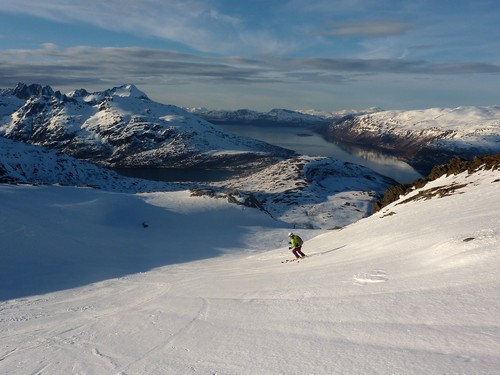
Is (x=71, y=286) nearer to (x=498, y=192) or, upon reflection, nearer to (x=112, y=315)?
(x=112, y=315)

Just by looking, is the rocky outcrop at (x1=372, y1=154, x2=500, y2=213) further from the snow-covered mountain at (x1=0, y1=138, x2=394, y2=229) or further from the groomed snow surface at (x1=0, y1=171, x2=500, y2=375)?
the snow-covered mountain at (x1=0, y1=138, x2=394, y2=229)

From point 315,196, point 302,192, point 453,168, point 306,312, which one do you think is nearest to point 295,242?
point 306,312

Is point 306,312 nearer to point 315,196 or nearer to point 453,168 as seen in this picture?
point 453,168

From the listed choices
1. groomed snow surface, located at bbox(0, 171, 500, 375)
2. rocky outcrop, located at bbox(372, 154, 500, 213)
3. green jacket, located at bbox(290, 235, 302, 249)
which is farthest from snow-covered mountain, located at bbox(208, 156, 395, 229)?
groomed snow surface, located at bbox(0, 171, 500, 375)

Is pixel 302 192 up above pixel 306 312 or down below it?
below

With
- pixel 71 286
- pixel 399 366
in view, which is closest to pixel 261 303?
pixel 399 366

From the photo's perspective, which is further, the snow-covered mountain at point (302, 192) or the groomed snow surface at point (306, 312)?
the snow-covered mountain at point (302, 192)

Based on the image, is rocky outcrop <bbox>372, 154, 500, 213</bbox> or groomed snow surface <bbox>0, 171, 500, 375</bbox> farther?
rocky outcrop <bbox>372, 154, 500, 213</bbox>

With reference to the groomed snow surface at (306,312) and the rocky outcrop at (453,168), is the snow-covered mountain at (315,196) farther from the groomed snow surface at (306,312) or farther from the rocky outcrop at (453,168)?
the groomed snow surface at (306,312)

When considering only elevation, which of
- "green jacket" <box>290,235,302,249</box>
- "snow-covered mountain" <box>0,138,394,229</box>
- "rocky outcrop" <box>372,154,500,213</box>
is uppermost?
"rocky outcrop" <box>372,154,500,213</box>

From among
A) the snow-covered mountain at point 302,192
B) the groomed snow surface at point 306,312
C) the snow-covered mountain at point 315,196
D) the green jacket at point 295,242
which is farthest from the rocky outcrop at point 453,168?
the snow-covered mountain at point 315,196

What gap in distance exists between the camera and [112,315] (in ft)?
49.2

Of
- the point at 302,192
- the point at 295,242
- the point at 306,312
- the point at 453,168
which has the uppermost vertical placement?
the point at 453,168

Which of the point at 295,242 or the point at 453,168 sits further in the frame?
the point at 453,168
